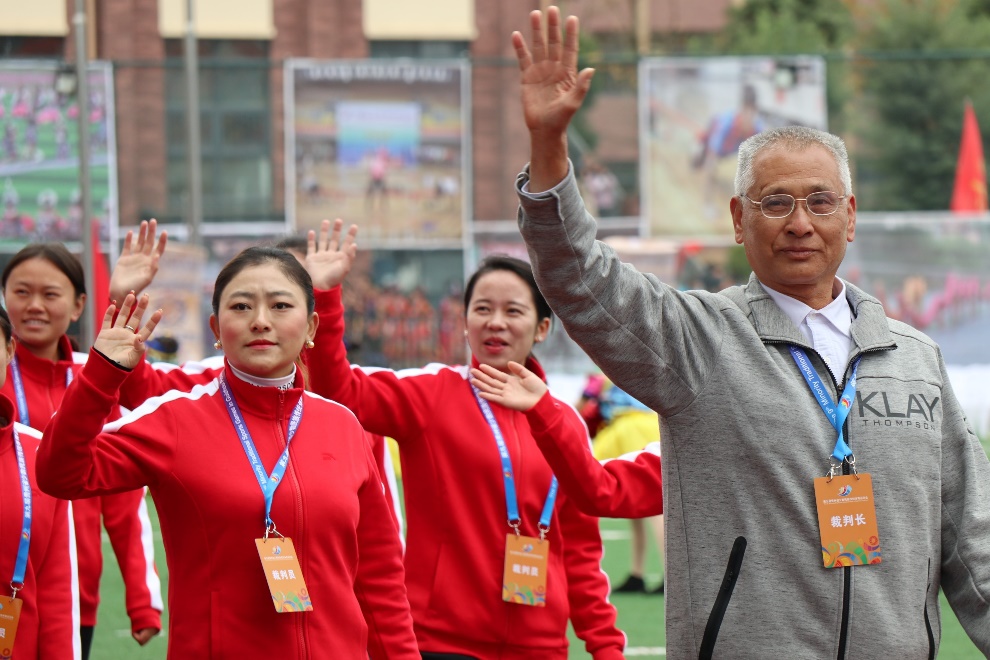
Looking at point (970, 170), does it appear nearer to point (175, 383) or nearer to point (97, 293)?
point (97, 293)

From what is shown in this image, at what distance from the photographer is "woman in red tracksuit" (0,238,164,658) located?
511 centimetres

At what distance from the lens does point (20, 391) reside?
5066 mm

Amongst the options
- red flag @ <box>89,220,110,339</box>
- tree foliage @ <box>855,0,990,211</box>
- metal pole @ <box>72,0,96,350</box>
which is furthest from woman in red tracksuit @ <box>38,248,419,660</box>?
tree foliage @ <box>855,0,990,211</box>

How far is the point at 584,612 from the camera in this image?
15.9ft

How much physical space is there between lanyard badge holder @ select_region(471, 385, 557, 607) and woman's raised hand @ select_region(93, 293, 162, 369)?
5.21ft

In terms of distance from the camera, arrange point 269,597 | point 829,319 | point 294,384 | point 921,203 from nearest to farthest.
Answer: point 829,319 → point 269,597 → point 294,384 → point 921,203

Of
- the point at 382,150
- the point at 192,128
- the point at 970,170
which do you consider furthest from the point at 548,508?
the point at 970,170

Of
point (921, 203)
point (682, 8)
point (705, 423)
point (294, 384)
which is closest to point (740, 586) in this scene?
point (705, 423)

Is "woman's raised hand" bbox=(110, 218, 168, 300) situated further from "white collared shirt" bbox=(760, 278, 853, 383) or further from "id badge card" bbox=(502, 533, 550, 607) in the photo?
"white collared shirt" bbox=(760, 278, 853, 383)

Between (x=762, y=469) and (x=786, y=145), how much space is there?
0.75 metres

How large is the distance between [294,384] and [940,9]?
110 feet

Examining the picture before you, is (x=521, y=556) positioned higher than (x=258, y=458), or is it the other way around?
(x=258, y=458)

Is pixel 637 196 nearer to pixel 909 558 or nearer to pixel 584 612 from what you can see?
pixel 584 612

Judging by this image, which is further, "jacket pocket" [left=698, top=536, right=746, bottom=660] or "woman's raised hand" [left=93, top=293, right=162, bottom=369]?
"woman's raised hand" [left=93, top=293, right=162, bottom=369]
